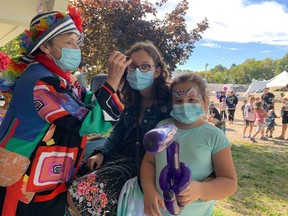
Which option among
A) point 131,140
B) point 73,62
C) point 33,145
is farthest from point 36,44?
point 131,140

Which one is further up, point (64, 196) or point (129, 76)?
point (129, 76)

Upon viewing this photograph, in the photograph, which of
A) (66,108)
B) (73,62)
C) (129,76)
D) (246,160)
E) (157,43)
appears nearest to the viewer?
(66,108)

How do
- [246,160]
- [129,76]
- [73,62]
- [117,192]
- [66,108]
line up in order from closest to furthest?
[66,108] → [117,192] → [73,62] → [129,76] → [246,160]

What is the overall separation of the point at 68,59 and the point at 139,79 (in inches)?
17.9

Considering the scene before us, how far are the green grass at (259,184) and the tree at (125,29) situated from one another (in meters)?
2.89

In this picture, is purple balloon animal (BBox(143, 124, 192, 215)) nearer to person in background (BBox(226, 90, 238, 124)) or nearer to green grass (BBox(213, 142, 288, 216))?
green grass (BBox(213, 142, 288, 216))

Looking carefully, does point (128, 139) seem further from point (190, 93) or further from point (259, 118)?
point (259, 118)

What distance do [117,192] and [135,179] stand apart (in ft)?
0.45

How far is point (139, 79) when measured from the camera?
184cm

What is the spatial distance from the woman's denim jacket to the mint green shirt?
303mm

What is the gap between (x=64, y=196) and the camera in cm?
158

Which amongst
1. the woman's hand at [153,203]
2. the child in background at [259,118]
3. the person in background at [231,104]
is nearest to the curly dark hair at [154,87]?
the woman's hand at [153,203]

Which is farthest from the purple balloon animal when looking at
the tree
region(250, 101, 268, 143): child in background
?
region(250, 101, 268, 143): child in background

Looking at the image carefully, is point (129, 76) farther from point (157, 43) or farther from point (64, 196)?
point (157, 43)
